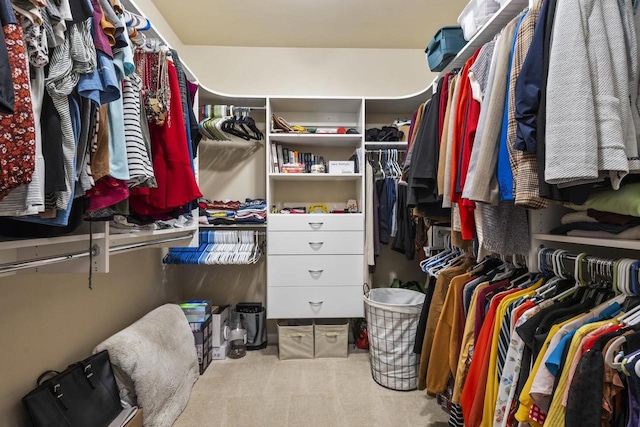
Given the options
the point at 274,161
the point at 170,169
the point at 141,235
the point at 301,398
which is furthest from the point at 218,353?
the point at 170,169

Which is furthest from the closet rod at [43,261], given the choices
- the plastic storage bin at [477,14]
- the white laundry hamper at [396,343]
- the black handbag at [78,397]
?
the plastic storage bin at [477,14]

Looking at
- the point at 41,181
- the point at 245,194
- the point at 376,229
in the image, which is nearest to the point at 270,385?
the point at 376,229

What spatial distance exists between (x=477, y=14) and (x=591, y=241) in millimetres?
1113

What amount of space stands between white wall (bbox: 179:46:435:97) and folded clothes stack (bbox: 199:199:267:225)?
100 cm

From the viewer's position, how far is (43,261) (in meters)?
0.93

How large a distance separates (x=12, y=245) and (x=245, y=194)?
206cm

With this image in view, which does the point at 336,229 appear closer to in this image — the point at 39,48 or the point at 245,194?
the point at 245,194

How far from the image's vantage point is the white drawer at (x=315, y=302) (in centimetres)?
240

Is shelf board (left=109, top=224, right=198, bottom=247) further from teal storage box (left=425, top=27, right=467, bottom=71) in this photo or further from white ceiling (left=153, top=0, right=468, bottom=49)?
teal storage box (left=425, top=27, right=467, bottom=71)

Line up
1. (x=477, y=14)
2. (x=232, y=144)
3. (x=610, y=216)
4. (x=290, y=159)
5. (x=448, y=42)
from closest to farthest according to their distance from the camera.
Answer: (x=610, y=216) < (x=477, y=14) < (x=448, y=42) < (x=290, y=159) < (x=232, y=144)

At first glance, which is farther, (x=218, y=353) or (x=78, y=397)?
(x=218, y=353)

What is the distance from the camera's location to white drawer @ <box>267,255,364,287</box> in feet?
7.87

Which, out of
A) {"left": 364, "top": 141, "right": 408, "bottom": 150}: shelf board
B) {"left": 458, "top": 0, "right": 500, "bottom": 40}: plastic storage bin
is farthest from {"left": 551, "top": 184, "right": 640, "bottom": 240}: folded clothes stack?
{"left": 364, "top": 141, "right": 408, "bottom": 150}: shelf board

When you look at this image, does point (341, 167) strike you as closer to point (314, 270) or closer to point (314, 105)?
point (314, 105)
